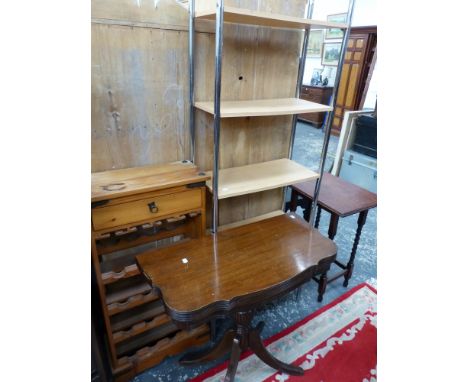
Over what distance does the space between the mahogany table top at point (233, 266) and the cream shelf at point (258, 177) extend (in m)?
0.23

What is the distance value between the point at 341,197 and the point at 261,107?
885mm

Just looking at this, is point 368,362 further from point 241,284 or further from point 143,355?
point 143,355

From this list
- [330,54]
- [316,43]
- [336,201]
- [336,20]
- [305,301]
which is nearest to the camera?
[336,201]

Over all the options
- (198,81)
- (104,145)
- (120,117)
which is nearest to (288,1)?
(198,81)

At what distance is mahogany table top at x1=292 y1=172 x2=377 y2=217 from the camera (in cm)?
174

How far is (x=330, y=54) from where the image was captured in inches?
263

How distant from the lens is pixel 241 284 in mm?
1141

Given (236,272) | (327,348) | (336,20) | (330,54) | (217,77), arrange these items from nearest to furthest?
(217,77), (236,272), (327,348), (336,20), (330,54)

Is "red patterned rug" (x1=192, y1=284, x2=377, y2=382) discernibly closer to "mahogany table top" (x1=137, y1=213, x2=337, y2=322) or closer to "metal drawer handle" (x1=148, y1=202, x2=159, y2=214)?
"mahogany table top" (x1=137, y1=213, x2=337, y2=322)

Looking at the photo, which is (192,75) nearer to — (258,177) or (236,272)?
(258,177)

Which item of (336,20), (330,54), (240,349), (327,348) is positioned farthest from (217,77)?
(330,54)

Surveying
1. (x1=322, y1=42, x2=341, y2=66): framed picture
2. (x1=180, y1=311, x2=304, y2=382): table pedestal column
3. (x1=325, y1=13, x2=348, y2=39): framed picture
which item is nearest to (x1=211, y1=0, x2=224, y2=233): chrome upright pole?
(x1=180, y1=311, x2=304, y2=382): table pedestal column

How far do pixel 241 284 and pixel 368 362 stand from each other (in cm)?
105
